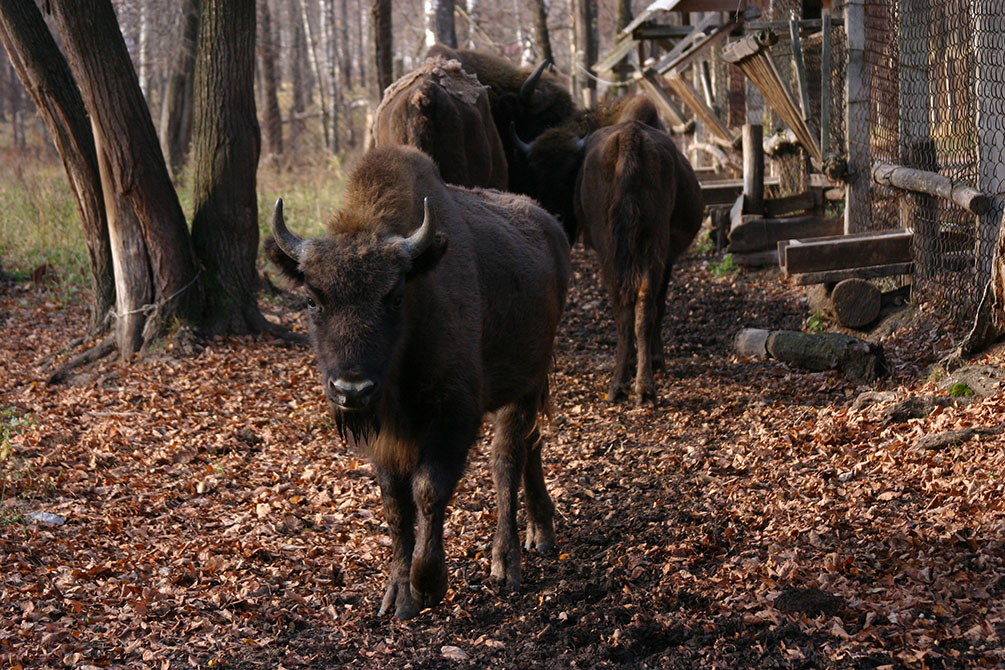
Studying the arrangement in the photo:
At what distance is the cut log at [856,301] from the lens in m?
9.54

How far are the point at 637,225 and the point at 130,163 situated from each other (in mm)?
5056

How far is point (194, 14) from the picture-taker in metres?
19.1

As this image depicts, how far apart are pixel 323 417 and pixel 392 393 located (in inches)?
148

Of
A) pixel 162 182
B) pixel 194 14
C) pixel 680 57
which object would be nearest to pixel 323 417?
pixel 162 182

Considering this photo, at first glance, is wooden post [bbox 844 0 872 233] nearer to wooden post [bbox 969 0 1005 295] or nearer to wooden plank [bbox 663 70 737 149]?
wooden post [bbox 969 0 1005 295]

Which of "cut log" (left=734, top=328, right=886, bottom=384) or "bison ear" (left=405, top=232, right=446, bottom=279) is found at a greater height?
"bison ear" (left=405, top=232, right=446, bottom=279)

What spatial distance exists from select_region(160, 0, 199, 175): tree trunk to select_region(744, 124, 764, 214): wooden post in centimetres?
1146

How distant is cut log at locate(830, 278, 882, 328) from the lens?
9.54 metres

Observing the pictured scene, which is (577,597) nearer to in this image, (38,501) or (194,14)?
(38,501)

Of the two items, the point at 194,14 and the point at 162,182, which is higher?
the point at 194,14

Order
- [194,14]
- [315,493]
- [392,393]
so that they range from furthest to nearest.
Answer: [194,14], [315,493], [392,393]

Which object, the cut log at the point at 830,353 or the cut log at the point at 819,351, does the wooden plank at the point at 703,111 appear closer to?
the cut log at the point at 819,351

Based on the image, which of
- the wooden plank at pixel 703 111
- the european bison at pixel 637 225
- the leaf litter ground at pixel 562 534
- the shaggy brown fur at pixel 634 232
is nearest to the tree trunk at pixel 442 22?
the wooden plank at pixel 703 111

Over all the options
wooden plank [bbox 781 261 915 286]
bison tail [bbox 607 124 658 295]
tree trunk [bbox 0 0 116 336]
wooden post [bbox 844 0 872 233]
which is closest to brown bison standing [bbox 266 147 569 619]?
bison tail [bbox 607 124 658 295]
